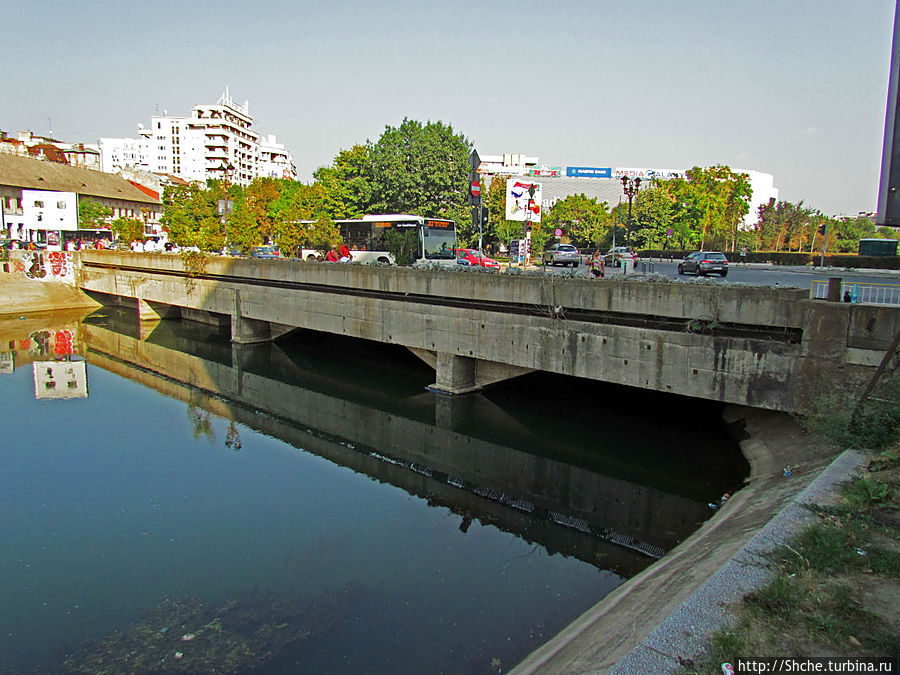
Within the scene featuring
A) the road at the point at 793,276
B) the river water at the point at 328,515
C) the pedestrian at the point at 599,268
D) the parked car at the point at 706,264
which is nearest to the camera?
the river water at the point at 328,515

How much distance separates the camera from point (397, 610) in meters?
8.27

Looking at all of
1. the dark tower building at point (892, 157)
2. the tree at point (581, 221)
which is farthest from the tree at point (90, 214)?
the dark tower building at point (892, 157)

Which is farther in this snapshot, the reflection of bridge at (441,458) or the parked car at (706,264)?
the parked car at (706,264)

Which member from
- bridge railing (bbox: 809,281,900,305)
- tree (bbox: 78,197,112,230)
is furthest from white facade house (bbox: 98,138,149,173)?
bridge railing (bbox: 809,281,900,305)

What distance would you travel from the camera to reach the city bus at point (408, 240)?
31.1 meters

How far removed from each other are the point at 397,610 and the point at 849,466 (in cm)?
670

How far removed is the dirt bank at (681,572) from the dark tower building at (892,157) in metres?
3.87

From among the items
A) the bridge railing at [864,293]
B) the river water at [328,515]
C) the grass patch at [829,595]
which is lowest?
the river water at [328,515]

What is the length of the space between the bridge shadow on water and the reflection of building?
1.23 m

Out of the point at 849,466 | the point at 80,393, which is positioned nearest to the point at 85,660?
the point at 849,466

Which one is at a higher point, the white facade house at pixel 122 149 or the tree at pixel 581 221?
the white facade house at pixel 122 149

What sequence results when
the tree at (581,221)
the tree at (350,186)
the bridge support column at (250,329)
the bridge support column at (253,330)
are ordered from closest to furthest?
the bridge support column at (250,329) < the bridge support column at (253,330) < the tree at (350,186) < the tree at (581,221)

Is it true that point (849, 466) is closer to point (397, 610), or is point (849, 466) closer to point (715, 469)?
point (715, 469)

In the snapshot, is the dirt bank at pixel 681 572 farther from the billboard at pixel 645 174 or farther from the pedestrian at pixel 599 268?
the billboard at pixel 645 174
